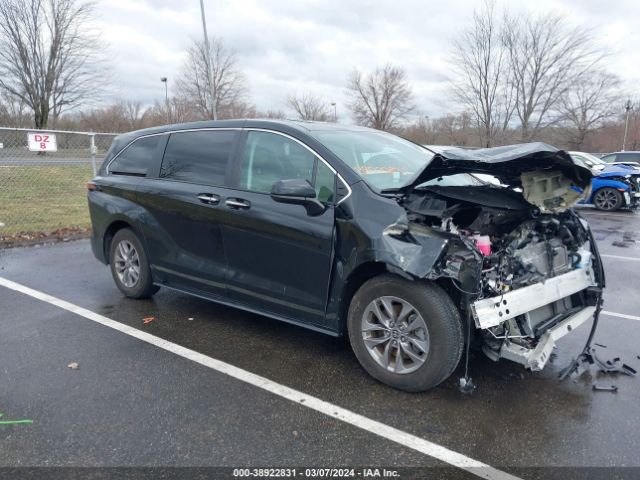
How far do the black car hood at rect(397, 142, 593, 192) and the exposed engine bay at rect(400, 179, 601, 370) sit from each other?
0.21 feet

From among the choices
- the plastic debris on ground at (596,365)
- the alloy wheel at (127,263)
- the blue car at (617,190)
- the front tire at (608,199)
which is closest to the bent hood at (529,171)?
the plastic debris on ground at (596,365)

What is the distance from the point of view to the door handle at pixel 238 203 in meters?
3.90

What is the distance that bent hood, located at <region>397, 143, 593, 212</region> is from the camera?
10.3 ft

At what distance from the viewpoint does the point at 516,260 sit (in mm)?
3281

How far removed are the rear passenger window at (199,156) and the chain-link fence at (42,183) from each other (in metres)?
4.72

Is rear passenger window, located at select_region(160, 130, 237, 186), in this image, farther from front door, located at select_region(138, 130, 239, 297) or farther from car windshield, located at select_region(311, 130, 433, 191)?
car windshield, located at select_region(311, 130, 433, 191)

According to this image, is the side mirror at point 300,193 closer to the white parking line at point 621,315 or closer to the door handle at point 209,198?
the door handle at point 209,198

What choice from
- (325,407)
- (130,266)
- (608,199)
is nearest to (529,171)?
(325,407)

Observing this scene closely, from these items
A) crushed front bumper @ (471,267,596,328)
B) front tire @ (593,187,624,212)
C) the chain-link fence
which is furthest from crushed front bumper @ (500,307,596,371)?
front tire @ (593,187,624,212)

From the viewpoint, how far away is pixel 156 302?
16.9 feet

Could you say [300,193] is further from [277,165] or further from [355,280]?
[355,280]

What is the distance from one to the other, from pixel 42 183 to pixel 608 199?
15225 mm

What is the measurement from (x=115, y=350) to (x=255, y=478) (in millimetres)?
2025

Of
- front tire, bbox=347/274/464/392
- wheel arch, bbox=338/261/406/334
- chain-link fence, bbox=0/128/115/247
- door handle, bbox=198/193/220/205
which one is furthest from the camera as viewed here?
chain-link fence, bbox=0/128/115/247
